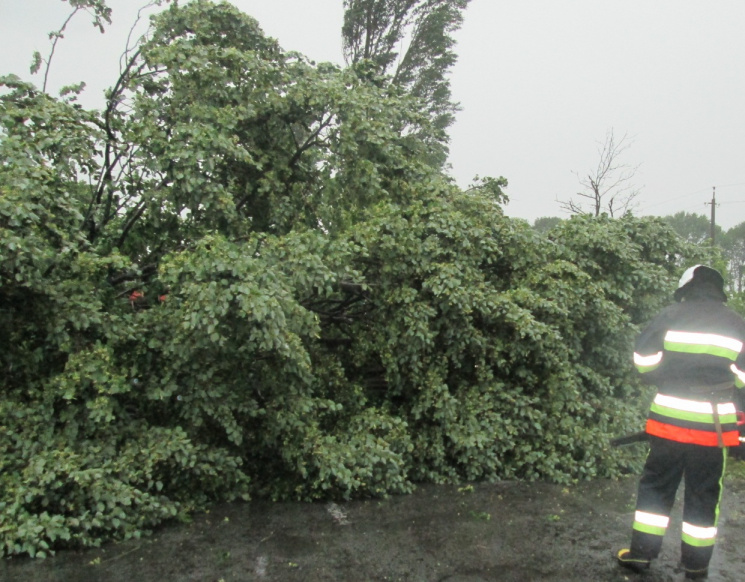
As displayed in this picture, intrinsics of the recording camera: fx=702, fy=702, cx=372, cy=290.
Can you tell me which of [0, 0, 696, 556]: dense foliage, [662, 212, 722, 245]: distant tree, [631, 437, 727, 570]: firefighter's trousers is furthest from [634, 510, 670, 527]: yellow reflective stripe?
[662, 212, 722, 245]: distant tree

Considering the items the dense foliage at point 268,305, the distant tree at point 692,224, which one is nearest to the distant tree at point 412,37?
the dense foliage at point 268,305

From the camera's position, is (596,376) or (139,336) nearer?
(139,336)

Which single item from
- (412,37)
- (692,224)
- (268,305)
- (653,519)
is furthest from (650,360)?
(692,224)

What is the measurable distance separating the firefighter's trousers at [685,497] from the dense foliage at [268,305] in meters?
1.85

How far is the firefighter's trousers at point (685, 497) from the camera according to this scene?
361 cm

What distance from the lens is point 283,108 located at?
5.98 metres

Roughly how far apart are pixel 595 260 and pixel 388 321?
236 centimetres

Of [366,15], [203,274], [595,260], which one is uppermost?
[366,15]

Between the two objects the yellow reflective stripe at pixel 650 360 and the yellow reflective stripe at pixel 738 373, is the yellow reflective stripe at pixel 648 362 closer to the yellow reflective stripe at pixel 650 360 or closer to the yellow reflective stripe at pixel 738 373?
the yellow reflective stripe at pixel 650 360

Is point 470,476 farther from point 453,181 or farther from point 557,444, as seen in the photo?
point 453,181

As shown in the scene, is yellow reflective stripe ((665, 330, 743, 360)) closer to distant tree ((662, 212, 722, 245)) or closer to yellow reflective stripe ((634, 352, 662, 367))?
yellow reflective stripe ((634, 352, 662, 367))

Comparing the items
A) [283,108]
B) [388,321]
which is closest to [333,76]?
[283,108]

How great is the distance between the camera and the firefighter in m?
3.59

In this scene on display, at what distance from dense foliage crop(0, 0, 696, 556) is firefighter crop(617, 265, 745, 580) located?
1.81 meters
